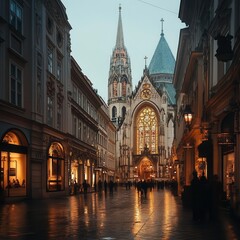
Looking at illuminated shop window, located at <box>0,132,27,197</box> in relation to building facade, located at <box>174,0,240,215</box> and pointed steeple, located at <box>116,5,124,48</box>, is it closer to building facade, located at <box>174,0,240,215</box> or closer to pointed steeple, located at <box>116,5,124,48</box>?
building facade, located at <box>174,0,240,215</box>

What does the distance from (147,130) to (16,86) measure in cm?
9443

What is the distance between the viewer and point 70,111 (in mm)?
47781

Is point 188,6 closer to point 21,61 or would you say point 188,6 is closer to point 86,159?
point 21,61

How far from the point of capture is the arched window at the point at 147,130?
12419cm

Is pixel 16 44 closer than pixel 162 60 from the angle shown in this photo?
Yes

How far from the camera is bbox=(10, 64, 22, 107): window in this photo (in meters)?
31.0

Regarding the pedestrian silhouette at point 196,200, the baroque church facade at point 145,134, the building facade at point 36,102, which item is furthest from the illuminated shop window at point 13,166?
the baroque church facade at point 145,134

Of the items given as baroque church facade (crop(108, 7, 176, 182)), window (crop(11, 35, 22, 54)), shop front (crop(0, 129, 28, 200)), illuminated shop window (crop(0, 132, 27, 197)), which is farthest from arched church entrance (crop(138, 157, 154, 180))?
window (crop(11, 35, 22, 54))

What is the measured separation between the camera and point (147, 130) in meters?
125

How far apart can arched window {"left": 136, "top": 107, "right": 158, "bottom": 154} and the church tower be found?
12.1 meters

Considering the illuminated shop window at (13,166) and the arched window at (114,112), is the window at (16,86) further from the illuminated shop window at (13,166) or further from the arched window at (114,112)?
the arched window at (114,112)

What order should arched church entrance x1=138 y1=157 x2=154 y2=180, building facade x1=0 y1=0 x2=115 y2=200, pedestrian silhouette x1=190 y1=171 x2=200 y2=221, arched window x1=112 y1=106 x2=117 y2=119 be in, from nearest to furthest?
pedestrian silhouette x1=190 y1=171 x2=200 y2=221 → building facade x1=0 y1=0 x2=115 y2=200 → arched church entrance x1=138 y1=157 x2=154 y2=180 → arched window x1=112 y1=106 x2=117 y2=119

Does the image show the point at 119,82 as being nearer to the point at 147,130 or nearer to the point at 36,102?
the point at 147,130

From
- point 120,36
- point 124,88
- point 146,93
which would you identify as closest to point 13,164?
point 146,93
